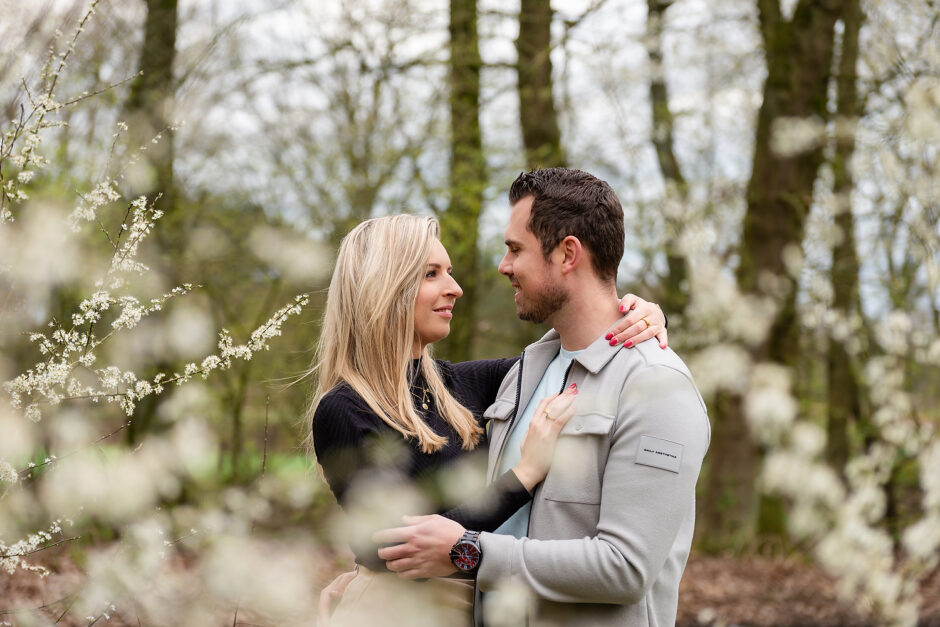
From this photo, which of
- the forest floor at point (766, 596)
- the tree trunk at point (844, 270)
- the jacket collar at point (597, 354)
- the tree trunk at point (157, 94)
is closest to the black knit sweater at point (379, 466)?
the jacket collar at point (597, 354)

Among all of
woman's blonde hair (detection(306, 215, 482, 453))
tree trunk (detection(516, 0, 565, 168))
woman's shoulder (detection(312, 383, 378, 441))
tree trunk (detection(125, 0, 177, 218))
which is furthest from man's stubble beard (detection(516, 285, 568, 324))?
tree trunk (detection(516, 0, 565, 168))

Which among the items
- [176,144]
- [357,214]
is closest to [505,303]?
[357,214]

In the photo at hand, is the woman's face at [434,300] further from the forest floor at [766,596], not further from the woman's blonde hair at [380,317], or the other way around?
the forest floor at [766,596]

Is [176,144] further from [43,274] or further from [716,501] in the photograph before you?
[716,501]

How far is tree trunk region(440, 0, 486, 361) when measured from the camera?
275 inches

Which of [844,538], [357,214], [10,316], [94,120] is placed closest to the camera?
[10,316]

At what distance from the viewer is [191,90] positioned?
267 inches

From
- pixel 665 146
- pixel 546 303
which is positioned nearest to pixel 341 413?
pixel 546 303

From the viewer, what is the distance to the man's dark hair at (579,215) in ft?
7.88

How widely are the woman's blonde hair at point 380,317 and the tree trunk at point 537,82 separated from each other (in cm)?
Answer: 460

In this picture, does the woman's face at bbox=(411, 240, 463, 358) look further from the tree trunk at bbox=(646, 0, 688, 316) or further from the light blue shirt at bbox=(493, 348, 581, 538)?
the tree trunk at bbox=(646, 0, 688, 316)

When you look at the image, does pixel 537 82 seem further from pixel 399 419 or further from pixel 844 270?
pixel 399 419

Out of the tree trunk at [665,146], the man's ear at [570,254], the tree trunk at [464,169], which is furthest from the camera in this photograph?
the tree trunk at [665,146]

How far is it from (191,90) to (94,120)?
1432 millimetres
